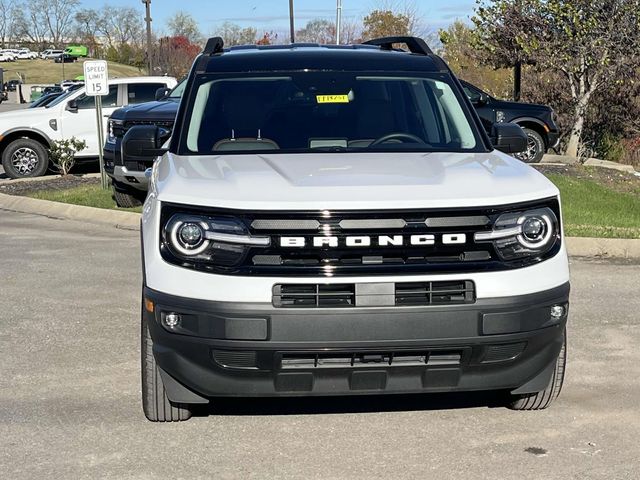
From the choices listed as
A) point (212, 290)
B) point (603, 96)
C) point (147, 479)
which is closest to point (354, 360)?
point (212, 290)

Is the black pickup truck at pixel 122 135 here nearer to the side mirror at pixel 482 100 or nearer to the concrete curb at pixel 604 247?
the side mirror at pixel 482 100

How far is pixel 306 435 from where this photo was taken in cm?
473

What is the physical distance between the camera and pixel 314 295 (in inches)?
162

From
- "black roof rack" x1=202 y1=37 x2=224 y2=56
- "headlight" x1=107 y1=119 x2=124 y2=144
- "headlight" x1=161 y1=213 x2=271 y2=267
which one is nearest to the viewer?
"headlight" x1=161 y1=213 x2=271 y2=267

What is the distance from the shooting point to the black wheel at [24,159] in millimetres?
17953

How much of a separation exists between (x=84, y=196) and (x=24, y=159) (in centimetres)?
423

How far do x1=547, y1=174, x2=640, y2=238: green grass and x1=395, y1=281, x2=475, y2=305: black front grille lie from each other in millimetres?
6322

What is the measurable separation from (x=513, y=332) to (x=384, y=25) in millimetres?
41963

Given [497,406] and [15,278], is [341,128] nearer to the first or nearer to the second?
[497,406]

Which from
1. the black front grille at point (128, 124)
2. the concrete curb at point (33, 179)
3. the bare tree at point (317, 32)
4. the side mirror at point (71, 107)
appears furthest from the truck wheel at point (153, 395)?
the bare tree at point (317, 32)

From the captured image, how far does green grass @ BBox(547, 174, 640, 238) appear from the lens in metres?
10.4

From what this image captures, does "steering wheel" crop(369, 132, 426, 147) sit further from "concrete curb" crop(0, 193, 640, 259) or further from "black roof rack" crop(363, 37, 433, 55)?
"concrete curb" crop(0, 193, 640, 259)

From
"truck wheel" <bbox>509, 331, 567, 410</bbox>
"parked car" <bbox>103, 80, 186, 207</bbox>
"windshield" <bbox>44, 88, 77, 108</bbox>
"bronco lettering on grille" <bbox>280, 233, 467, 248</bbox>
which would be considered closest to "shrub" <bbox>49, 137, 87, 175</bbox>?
"windshield" <bbox>44, 88, 77, 108</bbox>

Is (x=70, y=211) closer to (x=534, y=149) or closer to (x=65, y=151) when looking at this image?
(x=65, y=151)
